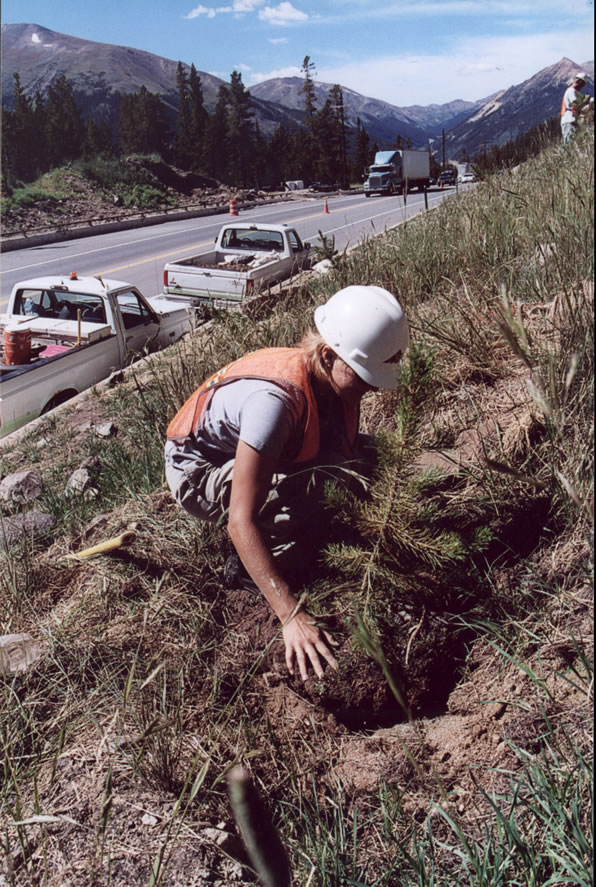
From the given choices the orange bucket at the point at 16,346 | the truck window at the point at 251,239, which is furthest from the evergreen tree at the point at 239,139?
the orange bucket at the point at 16,346

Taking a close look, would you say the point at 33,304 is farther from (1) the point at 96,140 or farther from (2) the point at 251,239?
(1) the point at 96,140

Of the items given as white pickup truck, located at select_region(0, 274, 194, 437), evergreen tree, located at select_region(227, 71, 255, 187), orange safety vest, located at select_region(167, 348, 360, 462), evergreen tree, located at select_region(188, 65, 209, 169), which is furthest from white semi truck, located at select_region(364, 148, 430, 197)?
orange safety vest, located at select_region(167, 348, 360, 462)

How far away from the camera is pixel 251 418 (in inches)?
89.2

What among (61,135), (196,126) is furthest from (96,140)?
(196,126)

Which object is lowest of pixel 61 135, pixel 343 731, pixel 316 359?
pixel 343 731

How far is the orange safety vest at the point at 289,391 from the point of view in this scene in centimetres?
241

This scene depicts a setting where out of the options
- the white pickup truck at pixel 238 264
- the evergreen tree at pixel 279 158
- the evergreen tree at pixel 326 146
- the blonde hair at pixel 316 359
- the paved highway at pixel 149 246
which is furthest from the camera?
the evergreen tree at pixel 279 158

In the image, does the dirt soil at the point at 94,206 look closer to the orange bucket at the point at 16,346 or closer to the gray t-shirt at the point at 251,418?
the orange bucket at the point at 16,346

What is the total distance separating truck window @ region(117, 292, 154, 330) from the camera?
8.28 m

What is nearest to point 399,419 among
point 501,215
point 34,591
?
point 34,591

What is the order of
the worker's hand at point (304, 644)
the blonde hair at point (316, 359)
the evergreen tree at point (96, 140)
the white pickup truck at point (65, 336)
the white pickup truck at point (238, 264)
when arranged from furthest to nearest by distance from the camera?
the evergreen tree at point (96, 140), the white pickup truck at point (238, 264), the white pickup truck at point (65, 336), the blonde hair at point (316, 359), the worker's hand at point (304, 644)

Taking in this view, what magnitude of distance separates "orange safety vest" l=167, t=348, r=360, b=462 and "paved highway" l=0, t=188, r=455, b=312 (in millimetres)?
9629

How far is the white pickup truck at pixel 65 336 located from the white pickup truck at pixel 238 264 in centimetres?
96

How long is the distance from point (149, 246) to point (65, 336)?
47.7 ft
